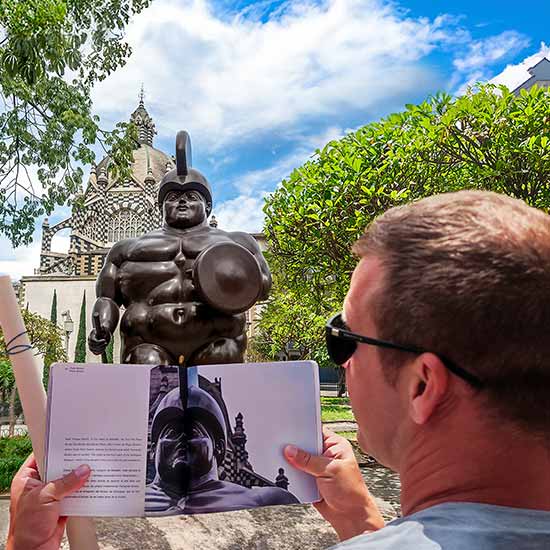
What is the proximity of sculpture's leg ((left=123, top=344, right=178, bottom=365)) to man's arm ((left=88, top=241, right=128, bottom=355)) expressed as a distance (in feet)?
0.64

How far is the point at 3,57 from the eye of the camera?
563 cm

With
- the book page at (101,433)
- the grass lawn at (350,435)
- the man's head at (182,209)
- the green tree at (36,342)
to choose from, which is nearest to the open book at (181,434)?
the book page at (101,433)

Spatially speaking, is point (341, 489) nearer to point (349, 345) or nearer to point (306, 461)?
point (306, 461)

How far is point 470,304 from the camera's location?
0.79 meters

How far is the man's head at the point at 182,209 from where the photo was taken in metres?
3.82

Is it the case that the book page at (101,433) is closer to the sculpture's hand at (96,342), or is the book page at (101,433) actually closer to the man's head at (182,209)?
the sculpture's hand at (96,342)

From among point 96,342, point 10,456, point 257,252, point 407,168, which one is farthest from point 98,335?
point 10,456

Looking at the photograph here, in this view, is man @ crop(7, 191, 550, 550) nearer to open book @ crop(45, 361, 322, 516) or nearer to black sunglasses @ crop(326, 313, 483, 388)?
black sunglasses @ crop(326, 313, 483, 388)

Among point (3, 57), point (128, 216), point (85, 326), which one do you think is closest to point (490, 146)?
point (3, 57)

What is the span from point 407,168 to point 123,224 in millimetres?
37879

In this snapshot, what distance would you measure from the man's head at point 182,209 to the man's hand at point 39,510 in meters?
2.66

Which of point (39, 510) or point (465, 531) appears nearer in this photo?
point (465, 531)

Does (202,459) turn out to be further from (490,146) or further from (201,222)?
(490,146)

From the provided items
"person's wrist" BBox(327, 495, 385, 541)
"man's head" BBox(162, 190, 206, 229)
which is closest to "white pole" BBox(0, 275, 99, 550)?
"person's wrist" BBox(327, 495, 385, 541)
